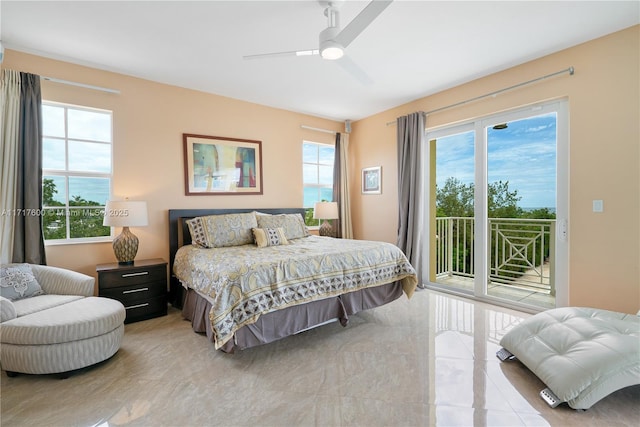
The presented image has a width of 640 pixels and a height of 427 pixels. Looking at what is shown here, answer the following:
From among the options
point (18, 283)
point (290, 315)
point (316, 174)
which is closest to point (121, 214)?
point (18, 283)

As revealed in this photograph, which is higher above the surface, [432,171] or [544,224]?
[432,171]

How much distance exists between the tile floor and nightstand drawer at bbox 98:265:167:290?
0.54 m

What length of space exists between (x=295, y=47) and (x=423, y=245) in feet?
10.2

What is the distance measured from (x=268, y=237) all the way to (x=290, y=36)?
2096 mm

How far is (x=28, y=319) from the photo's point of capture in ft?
6.83

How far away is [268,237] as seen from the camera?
3.57m

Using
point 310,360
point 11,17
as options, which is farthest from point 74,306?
point 11,17

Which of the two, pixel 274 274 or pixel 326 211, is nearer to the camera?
pixel 274 274

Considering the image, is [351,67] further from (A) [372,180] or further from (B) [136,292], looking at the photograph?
(B) [136,292]

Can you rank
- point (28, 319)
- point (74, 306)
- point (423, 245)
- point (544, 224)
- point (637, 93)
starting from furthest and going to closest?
1. point (423, 245)
2. point (544, 224)
3. point (637, 93)
4. point (74, 306)
5. point (28, 319)

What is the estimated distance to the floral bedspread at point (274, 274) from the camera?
2205 millimetres

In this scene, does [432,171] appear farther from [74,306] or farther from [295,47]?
[74,306]

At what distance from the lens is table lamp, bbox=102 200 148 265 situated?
313 centimetres

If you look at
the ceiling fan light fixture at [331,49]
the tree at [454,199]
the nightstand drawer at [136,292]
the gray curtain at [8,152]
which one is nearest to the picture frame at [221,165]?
the nightstand drawer at [136,292]
